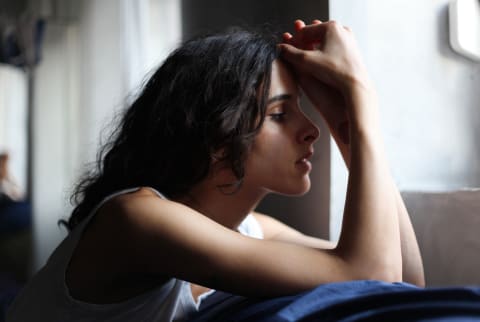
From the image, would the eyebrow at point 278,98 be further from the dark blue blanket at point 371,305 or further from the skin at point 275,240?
the dark blue blanket at point 371,305

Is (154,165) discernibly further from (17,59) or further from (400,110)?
(17,59)

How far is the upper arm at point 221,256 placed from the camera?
64 cm

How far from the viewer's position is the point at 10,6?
3342 millimetres

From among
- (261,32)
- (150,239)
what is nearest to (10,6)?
(261,32)

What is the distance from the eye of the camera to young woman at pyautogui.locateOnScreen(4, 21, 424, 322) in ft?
2.13

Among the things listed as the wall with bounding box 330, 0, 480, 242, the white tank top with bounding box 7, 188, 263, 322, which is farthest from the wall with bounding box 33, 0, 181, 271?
the white tank top with bounding box 7, 188, 263, 322

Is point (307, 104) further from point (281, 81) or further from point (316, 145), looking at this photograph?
point (281, 81)

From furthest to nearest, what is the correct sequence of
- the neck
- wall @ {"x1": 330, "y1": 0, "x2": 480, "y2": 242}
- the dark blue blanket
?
1. wall @ {"x1": 330, "y1": 0, "x2": 480, "y2": 242}
2. the neck
3. the dark blue blanket

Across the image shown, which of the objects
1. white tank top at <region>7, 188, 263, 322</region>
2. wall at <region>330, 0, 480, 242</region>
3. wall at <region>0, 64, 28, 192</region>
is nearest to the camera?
white tank top at <region>7, 188, 263, 322</region>

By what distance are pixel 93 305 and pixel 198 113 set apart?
1.06 ft

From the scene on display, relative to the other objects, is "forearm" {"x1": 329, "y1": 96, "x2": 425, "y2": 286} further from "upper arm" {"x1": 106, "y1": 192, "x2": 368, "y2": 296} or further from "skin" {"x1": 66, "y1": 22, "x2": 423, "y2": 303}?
"upper arm" {"x1": 106, "y1": 192, "x2": 368, "y2": 296}

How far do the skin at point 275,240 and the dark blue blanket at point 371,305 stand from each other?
59 millimetres

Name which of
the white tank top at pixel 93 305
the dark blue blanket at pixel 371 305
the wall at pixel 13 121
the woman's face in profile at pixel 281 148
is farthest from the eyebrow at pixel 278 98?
the wall at pixel 13 121

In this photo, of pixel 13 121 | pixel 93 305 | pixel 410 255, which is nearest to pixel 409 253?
pixel 410 255
